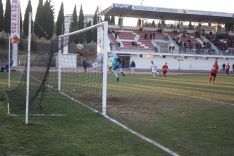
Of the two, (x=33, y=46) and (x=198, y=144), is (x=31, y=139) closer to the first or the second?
(x=198, y=144)

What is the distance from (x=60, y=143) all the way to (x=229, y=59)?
6526 centimetres

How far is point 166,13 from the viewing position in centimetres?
6869

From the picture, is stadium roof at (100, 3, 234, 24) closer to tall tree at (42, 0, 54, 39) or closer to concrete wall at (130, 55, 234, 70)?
concrete wall at (130, 55, 234, 70)

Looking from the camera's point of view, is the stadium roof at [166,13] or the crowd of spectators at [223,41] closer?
the stadium roof at [166,13]

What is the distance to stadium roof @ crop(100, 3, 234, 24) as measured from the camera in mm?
64931

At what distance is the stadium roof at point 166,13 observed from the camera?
6493 cm

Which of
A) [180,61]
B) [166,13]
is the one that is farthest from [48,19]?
[180,61]

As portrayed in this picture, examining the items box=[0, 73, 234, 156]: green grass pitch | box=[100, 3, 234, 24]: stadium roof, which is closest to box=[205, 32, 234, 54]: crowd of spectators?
box=[100, 3, 234, 24]: stadium roof

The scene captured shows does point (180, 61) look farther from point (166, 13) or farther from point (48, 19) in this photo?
point (48, 19)

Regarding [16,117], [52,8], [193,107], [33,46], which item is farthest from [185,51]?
[16,117]

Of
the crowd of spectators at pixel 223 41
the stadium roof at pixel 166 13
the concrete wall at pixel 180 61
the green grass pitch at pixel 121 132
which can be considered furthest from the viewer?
the crowd of spectators at pixel 223 41

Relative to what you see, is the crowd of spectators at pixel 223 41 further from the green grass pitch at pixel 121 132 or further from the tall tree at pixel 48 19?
the green grass pitch at pixel 121 132

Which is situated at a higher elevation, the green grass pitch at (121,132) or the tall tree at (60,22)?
the tall tree at (60,22)

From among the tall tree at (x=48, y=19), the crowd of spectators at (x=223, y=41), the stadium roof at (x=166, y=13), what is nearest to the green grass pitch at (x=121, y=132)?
the stadium roof at (x=166, y=13)
